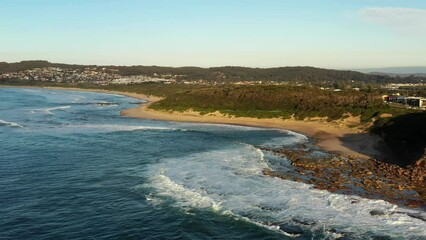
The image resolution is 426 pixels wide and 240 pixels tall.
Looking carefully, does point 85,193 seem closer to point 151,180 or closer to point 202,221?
point 151,180

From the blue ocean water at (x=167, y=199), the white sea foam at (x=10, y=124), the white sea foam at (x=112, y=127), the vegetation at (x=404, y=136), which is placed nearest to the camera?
the blue ocean water at (x=167, y=199)

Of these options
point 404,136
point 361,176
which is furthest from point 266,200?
point 404,136

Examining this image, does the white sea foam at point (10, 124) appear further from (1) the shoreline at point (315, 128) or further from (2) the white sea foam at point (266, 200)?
(2) the white sea foam at point (266, 200)


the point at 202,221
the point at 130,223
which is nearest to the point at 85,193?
the point at 130,223

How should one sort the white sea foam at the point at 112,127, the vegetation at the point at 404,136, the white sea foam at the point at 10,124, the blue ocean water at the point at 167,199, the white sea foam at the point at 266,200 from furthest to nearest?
the white sea foam at the point at 10,124 < the white sea foam at the point at 112,127 < the vegetation at the point at 404,136 < the white sea foam at the point at 266,200 < the blue ocean water at the point at 167,199

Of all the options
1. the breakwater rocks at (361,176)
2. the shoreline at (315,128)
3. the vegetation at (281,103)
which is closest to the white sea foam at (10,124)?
the shoreline at (315,128)

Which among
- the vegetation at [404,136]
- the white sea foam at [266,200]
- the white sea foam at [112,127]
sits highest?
the vegetation at [404,136]

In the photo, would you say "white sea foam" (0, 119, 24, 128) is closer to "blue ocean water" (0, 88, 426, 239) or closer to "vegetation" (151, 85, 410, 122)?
"blue ocean water" (0, 88, 426, 239)
